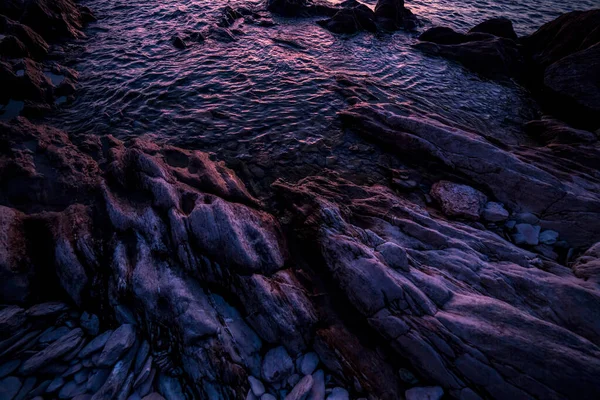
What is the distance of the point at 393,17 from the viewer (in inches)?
819

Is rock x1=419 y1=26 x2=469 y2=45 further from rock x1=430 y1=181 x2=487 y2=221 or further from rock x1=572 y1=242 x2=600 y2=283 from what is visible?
rock x1=572 y1=242 x2=600 y2=283

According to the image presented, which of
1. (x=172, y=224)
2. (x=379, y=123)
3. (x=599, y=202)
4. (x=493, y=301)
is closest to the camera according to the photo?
(x=493, y=301)

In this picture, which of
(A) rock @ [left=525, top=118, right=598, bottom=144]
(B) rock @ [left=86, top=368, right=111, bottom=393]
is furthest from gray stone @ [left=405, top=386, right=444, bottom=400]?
(A) rock @ [left=525, top=118, right=598, bottom=144]

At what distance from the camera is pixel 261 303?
17.7ft

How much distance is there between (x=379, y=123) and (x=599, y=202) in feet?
21.8

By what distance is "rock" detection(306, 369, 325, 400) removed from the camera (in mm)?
4648

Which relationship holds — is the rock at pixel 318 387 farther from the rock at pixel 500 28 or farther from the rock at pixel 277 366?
the rock at pixel 500 28

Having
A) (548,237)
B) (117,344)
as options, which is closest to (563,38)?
(548,237)

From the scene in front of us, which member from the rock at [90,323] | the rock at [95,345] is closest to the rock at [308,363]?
the rock at [95,345]

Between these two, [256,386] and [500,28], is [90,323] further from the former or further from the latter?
[500,28]

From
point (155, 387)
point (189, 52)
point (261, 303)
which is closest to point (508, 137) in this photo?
point (261, 303)

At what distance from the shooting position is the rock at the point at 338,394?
4.64 meters

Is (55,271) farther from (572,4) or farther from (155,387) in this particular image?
(572,4)

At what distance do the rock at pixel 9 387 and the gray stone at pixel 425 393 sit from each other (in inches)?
256
